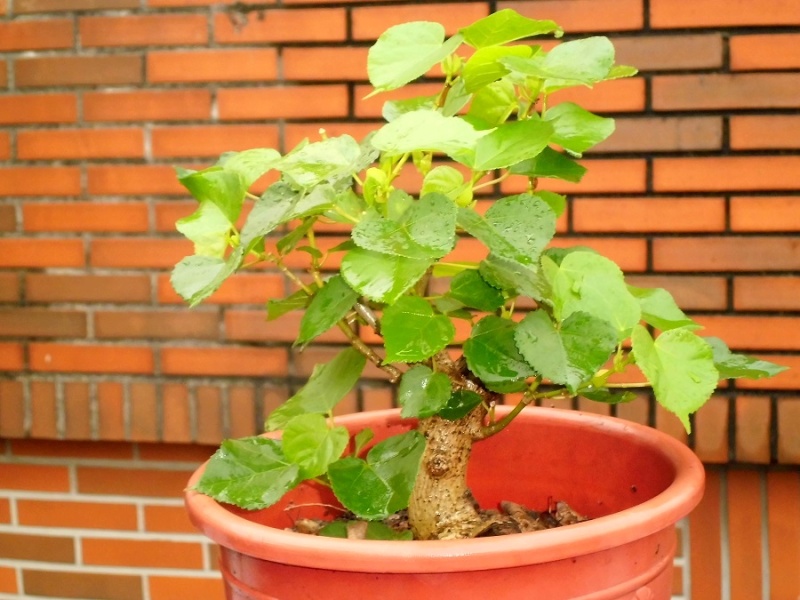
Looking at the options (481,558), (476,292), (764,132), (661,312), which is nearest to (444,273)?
(476,292)

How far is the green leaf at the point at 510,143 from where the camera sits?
679 millimetres

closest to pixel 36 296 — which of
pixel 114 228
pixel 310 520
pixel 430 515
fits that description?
pixel 114 228

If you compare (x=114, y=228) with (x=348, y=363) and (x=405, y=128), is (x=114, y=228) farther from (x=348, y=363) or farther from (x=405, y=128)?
(x=405, y=128)

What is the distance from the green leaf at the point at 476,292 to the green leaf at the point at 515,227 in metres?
A: 0.08

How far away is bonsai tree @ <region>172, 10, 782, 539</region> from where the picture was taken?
677mm

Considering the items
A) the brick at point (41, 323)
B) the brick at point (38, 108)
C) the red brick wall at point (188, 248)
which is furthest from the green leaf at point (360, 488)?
the brick at point (38, 108)

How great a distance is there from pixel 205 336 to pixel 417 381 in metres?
0.96

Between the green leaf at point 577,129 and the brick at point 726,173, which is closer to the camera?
the green leaf at point 577,129

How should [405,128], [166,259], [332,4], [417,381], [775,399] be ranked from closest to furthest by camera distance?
1. [405,128]
2. [417,381]
3. [775,399]
4. [332,4]
5. [166,259]

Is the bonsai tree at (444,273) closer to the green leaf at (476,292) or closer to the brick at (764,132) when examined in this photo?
the green leaf at (476,292)

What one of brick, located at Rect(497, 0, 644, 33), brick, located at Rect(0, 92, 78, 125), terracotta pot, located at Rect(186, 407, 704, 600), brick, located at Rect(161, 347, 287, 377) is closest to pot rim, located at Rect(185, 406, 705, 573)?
terracotta pot, located at Rect(186, 407, 704, 600)

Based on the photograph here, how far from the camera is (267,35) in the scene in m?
1.59

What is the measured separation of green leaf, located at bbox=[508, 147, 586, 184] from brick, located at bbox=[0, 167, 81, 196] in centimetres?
120

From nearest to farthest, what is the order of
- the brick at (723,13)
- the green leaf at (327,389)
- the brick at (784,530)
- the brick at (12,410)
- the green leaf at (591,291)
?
the green leaf at (591,291) → the green leaf at (327,389) → the brick at (723,13) → the brick at (784,530) → the brick at (12,410)
